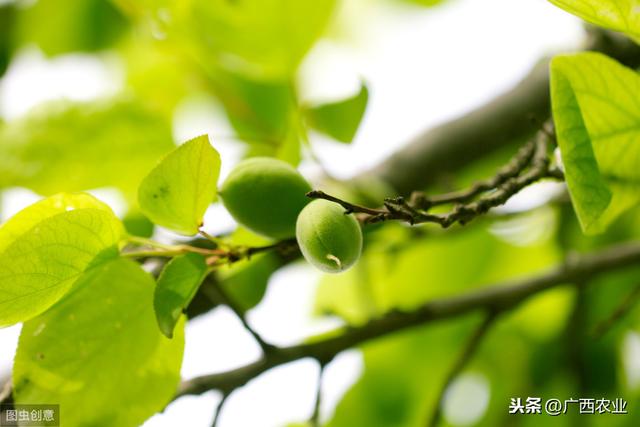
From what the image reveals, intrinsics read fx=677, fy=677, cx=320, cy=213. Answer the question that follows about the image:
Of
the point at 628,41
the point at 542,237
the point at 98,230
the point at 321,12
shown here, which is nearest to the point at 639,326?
the point at 542,237

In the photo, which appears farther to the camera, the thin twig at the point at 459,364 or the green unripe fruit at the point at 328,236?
the thin twig at the point at 459,364

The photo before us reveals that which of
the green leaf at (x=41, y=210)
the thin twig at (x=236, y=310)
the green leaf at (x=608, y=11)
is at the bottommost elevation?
the thin twig at (x=236, y=310)

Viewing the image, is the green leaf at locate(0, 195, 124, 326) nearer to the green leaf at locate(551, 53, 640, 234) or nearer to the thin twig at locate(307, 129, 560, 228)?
the thin twig at locate(307, 129, 560, 228)

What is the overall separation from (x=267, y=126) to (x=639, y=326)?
2.65 feet

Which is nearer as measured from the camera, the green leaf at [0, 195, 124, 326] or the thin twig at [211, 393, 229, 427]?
the green leaf at [0, 195, 124, 326]

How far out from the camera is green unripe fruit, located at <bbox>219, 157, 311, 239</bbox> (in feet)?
2.10

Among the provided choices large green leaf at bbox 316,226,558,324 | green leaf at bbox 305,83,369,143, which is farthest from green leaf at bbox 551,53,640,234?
large green leaf at bbox 316,226,558,324

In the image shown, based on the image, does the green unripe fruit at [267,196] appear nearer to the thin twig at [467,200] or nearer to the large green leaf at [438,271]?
the thin twig at [467,200]

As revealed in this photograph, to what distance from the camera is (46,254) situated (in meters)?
0.60

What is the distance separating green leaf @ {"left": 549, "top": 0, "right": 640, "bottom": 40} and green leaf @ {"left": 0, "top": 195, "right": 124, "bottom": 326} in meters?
0.46

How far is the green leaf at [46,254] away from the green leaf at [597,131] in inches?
16.8

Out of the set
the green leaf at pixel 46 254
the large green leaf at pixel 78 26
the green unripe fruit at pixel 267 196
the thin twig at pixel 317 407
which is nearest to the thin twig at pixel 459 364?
the thin twig at pixel 317 407

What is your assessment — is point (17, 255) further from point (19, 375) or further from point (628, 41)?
point (628, 41)

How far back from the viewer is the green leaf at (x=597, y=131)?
586 mm
